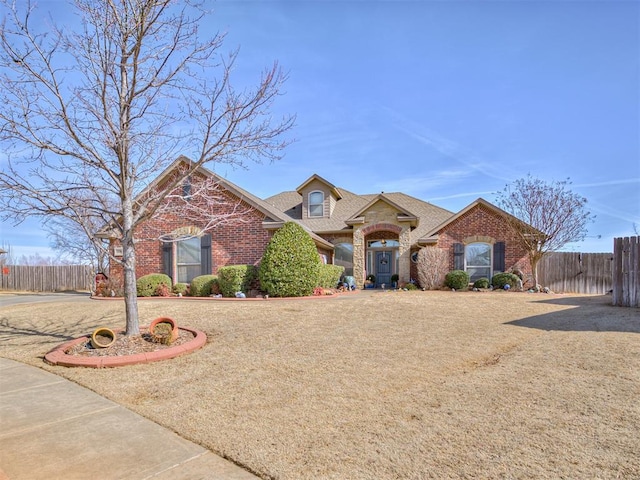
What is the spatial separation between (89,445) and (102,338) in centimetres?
395

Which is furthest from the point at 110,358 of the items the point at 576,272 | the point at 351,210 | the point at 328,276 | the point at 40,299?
the point at 576,272

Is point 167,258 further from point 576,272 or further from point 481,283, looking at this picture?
point 576,272

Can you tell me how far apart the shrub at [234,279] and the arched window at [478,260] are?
11.3m

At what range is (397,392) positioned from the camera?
4.56 metres

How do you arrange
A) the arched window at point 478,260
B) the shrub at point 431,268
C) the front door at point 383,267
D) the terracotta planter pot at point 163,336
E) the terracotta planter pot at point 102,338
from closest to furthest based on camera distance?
the terracotta planter pot at point 102,338, the terracotta planter pot at point 163,336, the shrub at point 431,268, the arched window at point 478,260, the front door at point 383,267

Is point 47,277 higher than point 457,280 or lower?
lower

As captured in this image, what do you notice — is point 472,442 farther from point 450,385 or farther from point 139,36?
point 139,36

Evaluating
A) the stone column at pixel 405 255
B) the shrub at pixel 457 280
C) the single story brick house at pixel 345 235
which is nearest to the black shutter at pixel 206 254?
the single story brick house at pixel 345 235

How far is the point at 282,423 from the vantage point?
3748mm

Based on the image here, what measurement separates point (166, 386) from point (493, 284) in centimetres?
1683

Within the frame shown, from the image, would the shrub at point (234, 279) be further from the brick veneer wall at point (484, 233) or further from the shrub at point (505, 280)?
the shrub at point (505, 280)

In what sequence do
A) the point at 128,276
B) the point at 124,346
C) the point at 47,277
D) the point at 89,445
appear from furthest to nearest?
the point at 47,277, the point at 128,276, the point at 124,346, the point at 89,445

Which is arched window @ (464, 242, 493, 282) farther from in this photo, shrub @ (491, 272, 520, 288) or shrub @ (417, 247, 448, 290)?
shrub @ (417, 247, 448, 290)

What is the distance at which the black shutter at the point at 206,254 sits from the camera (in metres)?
15.5
